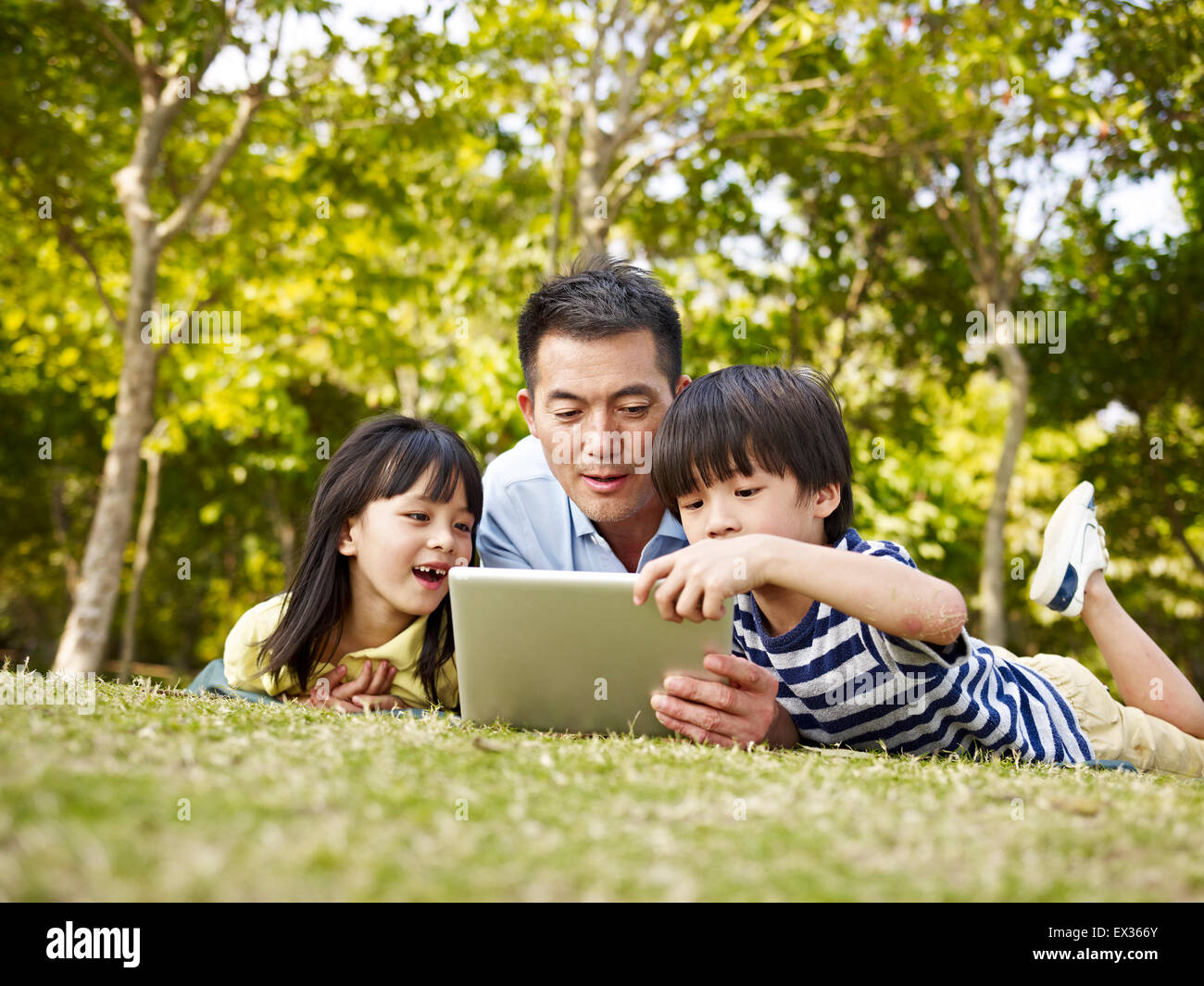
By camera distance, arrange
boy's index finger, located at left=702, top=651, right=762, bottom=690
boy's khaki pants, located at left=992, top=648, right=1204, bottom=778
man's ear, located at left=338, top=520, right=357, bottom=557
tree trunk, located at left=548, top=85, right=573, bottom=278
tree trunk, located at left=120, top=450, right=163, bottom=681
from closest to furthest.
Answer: boy's index finger, located at left=702, top=651, right=762, bottom=690 → boy's khaki pants, located at left=992, top=648, right=1204, bottom=778 → man's ear, located at left=338, top=520, right=357, bottom=557 → tree trunk, located at left=548, top=85, right=573, bottom=278 → tree trunk, located at left=120, top=450, right=163, bottom=681

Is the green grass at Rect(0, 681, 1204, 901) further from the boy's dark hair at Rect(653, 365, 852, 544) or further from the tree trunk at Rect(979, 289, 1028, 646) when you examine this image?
the tree trunk at Rect(979, 289, 1028, 646)

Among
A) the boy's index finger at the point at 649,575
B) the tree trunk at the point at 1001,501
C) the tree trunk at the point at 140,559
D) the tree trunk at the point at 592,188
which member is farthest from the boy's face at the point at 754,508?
the tree trunk at the point at 140,559

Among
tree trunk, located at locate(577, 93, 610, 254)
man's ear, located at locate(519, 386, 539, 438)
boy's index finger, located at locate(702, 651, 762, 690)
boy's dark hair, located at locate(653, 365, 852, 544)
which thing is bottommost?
boy's index finger, located at locate(702, 651, 762, 690)

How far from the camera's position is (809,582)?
8.43 feet

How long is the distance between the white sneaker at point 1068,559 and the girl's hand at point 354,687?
231 cm

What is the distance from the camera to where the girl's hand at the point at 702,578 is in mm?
2449

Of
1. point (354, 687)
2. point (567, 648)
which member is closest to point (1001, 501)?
point (354, 687)

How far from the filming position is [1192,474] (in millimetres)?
10320

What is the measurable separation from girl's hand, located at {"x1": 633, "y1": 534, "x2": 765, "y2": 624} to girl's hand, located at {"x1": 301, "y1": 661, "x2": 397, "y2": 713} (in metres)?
1.39

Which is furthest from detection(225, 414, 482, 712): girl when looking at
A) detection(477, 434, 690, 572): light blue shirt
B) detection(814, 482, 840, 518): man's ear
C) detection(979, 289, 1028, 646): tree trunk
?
detection(979, 289, 1028, 646): tree trunk

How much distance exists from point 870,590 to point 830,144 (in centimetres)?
647

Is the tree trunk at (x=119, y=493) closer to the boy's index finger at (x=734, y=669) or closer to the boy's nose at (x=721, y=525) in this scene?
the boy's nose at (x=721, y=525)

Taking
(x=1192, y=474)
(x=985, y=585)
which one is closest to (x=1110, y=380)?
(x=1192, y=474)

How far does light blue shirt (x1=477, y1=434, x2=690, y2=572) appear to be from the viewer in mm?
4324
